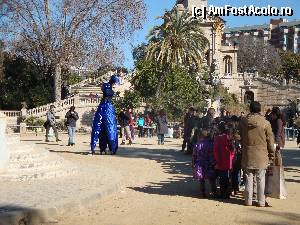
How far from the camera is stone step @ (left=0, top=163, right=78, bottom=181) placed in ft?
33.8

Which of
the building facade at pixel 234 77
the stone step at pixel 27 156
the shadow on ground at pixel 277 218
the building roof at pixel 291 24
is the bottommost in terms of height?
the shadow on ground at pixel 277 218

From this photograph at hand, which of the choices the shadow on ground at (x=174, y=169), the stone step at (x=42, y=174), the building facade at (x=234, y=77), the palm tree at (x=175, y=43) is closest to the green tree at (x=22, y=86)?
the palm tree at (x=175, y=43)

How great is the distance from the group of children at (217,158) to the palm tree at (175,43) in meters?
35.8

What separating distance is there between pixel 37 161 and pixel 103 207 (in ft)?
10.8

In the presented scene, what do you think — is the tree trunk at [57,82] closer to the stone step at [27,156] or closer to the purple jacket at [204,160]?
the stone step at [27,156]

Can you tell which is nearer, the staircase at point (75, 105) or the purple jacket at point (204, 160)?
the purple jacket at point (204, 160)

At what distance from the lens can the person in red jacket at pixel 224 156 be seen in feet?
29.5

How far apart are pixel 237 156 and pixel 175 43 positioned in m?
38.7

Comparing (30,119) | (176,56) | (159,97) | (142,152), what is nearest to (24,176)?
(142,152)

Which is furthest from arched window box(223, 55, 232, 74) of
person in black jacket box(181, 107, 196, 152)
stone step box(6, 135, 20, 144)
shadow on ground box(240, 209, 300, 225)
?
shadow on ground box(240, 209, 300, 225)

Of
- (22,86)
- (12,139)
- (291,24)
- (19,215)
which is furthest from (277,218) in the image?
(291,24)

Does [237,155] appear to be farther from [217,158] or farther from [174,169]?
[174,169]

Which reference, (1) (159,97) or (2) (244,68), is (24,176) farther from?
(2) (244,68)

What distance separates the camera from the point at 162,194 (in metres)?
9.58
